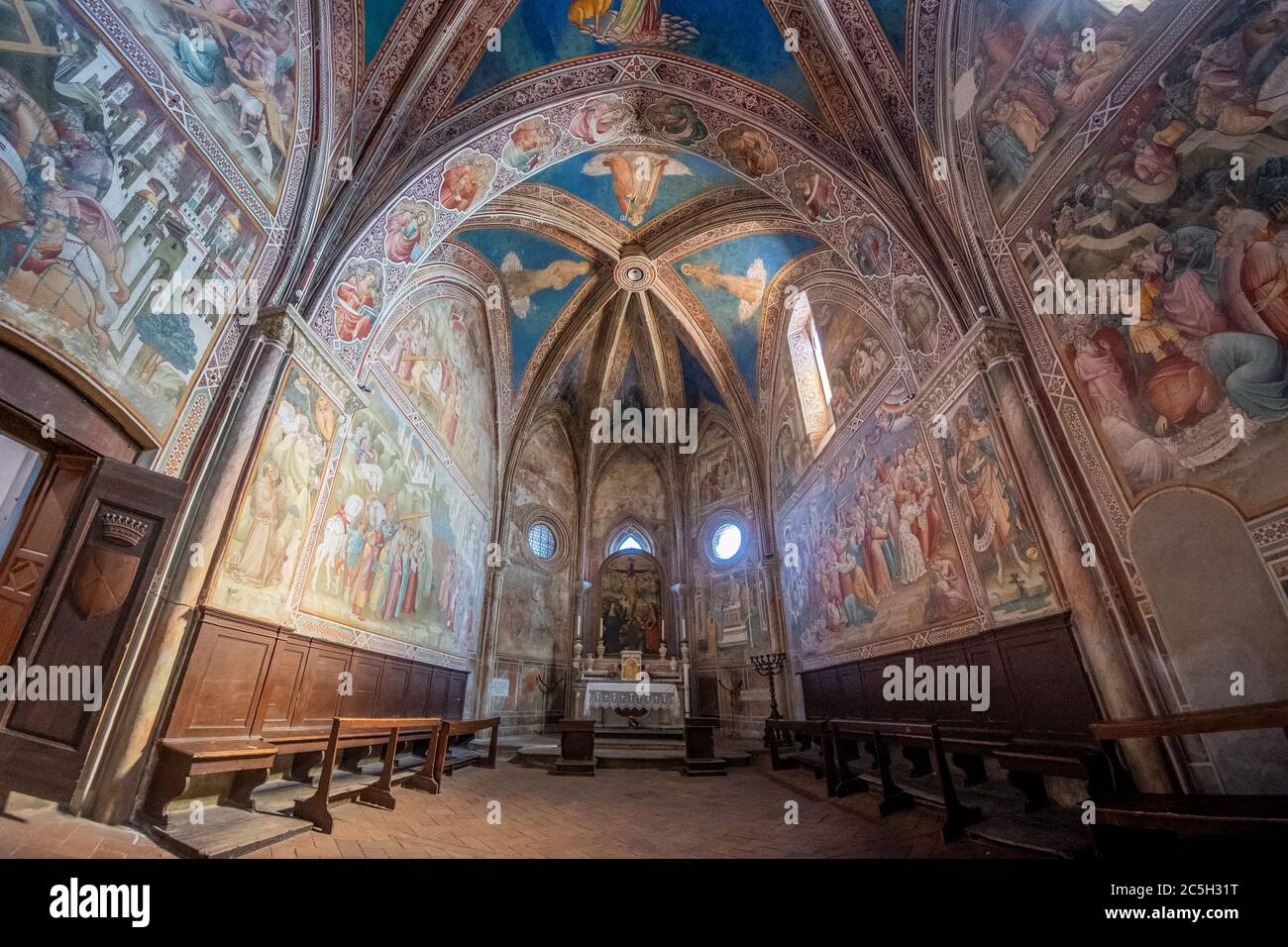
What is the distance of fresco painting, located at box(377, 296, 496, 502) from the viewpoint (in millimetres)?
9625

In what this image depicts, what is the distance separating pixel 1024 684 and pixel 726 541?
1119cm

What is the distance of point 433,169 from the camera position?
8.30m

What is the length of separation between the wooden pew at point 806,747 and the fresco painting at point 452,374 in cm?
924

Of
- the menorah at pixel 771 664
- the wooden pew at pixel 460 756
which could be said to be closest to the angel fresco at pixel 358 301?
the wooden pew at pixel 460 756

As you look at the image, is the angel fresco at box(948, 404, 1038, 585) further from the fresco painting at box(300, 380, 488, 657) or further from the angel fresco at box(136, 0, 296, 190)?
the angel fresco at box(136, 0, 296, 190)

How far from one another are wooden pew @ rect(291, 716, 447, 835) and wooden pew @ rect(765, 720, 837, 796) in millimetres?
5131

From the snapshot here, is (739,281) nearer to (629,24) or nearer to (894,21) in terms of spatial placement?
(629,24)

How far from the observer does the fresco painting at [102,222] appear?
12.9 ft

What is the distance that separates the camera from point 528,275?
13.4m

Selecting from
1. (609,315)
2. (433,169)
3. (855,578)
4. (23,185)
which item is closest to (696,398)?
(609,315)

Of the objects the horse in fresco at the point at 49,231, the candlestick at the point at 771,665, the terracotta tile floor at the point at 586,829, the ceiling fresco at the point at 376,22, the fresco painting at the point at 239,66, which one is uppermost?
the ceiling fresco at the point at 376,22

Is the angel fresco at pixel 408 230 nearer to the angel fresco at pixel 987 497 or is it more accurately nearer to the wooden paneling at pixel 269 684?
the wooden paneling at pixel 269 684

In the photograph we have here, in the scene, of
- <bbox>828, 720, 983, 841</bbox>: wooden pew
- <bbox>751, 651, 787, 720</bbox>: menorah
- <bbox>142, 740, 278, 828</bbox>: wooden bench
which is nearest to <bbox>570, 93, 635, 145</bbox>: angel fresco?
<bbox>142, 740, 278, 828</bbox>: wooden bench

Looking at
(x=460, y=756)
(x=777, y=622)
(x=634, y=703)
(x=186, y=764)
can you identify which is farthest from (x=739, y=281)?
(x=186, y=764)
